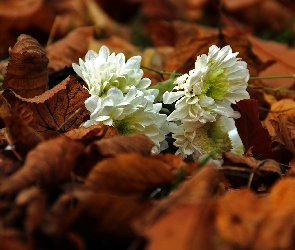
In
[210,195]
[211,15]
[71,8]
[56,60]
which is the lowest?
[211,15]

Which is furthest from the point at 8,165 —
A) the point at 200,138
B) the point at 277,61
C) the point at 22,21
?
the point at 22,21

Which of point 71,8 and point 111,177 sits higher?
point 111,177

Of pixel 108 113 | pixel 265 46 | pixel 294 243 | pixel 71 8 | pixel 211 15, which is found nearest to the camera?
pixel 294 243

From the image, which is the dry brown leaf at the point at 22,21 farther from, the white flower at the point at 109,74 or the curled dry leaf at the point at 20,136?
the curled dry leaf at the point at 20,136

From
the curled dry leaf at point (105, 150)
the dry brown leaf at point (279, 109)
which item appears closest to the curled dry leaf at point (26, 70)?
the curled dry leaf at point (105, 150)

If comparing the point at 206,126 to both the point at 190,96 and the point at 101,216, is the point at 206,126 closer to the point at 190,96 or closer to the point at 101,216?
the point at 190,96

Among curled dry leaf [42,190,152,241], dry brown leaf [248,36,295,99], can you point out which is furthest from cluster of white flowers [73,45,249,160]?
dry brown leaf [248,36,295,99]

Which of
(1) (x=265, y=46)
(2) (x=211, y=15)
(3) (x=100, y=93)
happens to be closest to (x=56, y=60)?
(3) (x=100, y=93)
